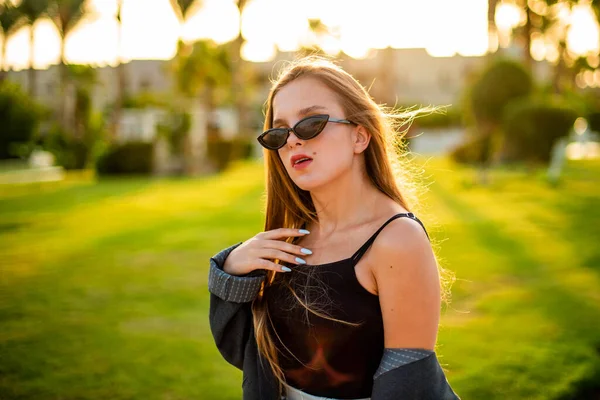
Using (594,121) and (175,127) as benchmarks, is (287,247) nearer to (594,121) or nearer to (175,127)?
(175,127)

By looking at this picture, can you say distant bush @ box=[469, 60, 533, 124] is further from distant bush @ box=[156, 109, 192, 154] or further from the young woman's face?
the young woman's face

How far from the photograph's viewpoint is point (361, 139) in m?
2.15

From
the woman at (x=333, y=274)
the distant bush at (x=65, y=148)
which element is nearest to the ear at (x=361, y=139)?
the woman at (x=333, y=274)

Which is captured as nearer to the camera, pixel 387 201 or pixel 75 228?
pixel 387 201

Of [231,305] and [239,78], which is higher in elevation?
[239,78]

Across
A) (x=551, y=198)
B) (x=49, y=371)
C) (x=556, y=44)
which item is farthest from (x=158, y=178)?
(x=556, y=44)

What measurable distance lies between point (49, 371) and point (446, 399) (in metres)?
3.77

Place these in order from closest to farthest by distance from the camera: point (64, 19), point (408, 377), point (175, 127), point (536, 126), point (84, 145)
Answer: point (408, 377) < point (536, 126) < point (175, 127) < point (84, 145) < point (64, 19)

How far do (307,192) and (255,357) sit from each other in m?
0.64

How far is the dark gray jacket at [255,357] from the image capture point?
1776mm

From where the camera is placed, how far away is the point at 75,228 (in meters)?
12.1

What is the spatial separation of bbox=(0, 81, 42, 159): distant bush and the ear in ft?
81.3

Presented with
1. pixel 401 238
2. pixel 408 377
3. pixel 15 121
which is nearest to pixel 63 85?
pixel 15 121

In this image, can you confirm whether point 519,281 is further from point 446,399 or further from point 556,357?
point 446,399
